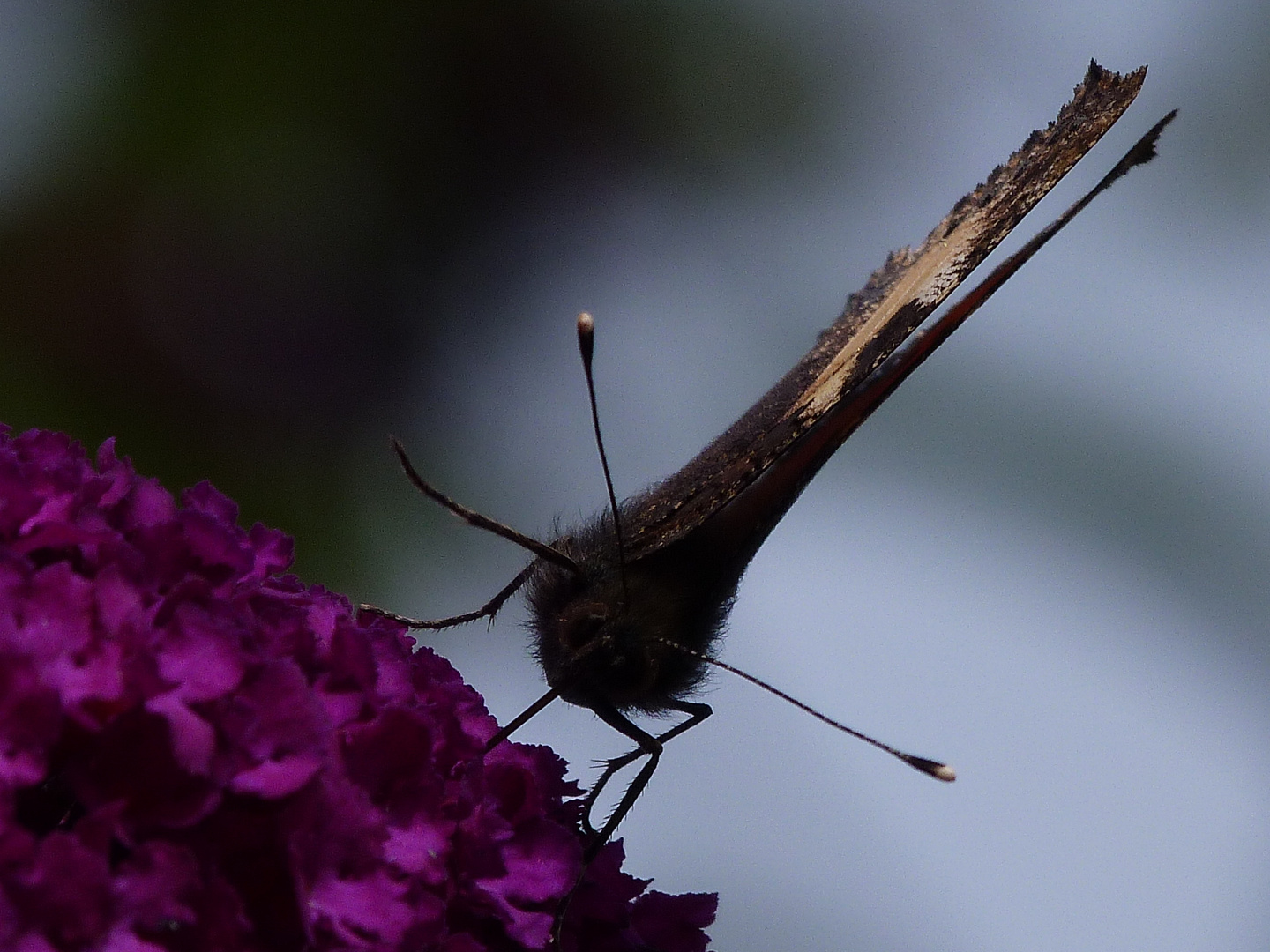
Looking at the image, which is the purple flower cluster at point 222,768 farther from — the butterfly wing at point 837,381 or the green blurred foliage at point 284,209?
the green blurred foliage at point 284,209

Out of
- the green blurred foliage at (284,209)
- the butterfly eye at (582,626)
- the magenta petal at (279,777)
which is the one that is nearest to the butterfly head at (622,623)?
the butterfly eye at (582,626)

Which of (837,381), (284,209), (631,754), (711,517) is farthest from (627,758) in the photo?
(284,209)

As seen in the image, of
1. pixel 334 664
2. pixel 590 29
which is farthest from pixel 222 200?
pixel 334 664

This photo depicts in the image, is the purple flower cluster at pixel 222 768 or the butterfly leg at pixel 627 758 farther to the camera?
the butterfly leg at pixel 627 758

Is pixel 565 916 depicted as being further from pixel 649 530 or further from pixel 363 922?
pixel 649 530

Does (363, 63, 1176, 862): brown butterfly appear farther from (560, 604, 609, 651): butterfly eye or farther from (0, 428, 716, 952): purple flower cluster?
(0, 428, 716, 952): purple flower cluster

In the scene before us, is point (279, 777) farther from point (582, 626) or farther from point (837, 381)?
point (837, 381)
